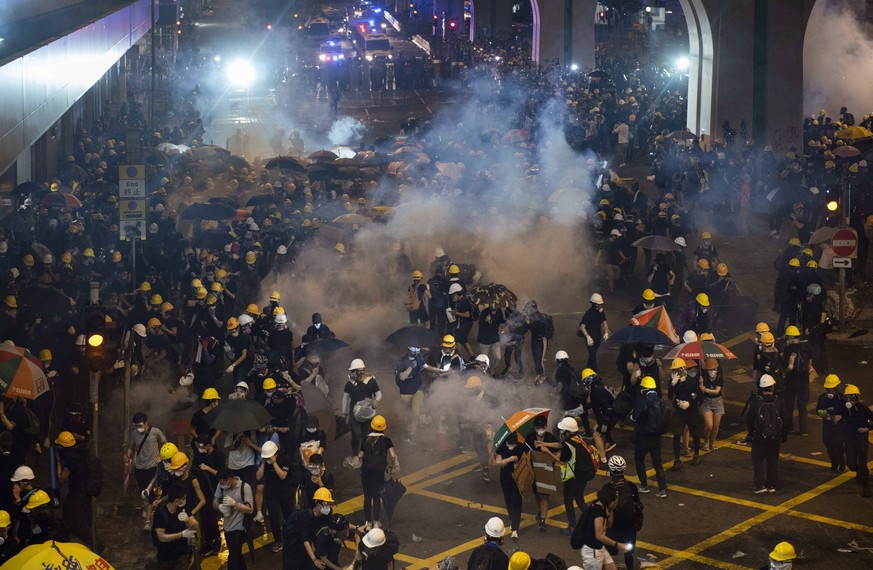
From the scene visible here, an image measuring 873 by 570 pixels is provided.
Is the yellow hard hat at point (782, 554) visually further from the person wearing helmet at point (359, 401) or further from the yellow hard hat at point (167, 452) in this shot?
the person wearing helmet at point (359, 401)

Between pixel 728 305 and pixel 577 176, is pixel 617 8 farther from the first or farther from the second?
pixel 728 305

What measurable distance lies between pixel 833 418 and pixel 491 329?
5.47 meters

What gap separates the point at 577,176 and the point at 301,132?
17722 mm

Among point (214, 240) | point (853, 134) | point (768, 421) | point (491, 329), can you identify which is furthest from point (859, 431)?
point (853, 134)

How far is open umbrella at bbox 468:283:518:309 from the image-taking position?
17.3 m

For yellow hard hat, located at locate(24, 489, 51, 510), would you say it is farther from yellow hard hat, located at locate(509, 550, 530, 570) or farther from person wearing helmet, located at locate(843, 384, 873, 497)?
person wearing helmet, located at locate(843, 384, 873, 497)

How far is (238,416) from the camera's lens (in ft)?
40.4

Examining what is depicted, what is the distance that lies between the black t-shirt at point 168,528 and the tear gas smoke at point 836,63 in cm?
3397

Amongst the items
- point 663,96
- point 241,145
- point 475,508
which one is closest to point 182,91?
point 241,145

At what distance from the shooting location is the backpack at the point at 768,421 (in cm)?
1281

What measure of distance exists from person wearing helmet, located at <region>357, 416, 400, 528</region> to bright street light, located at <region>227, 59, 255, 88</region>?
44.6 metres

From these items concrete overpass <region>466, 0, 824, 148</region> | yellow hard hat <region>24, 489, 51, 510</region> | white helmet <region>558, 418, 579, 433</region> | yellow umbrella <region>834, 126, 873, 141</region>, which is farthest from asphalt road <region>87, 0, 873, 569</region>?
concrete overpass <region>466, 0, 824, 148</region>

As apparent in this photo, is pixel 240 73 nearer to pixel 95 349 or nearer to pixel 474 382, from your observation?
pixel 474 382

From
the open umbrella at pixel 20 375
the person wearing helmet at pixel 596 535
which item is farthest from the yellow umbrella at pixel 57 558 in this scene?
the open umbrella at pixel 20 375
